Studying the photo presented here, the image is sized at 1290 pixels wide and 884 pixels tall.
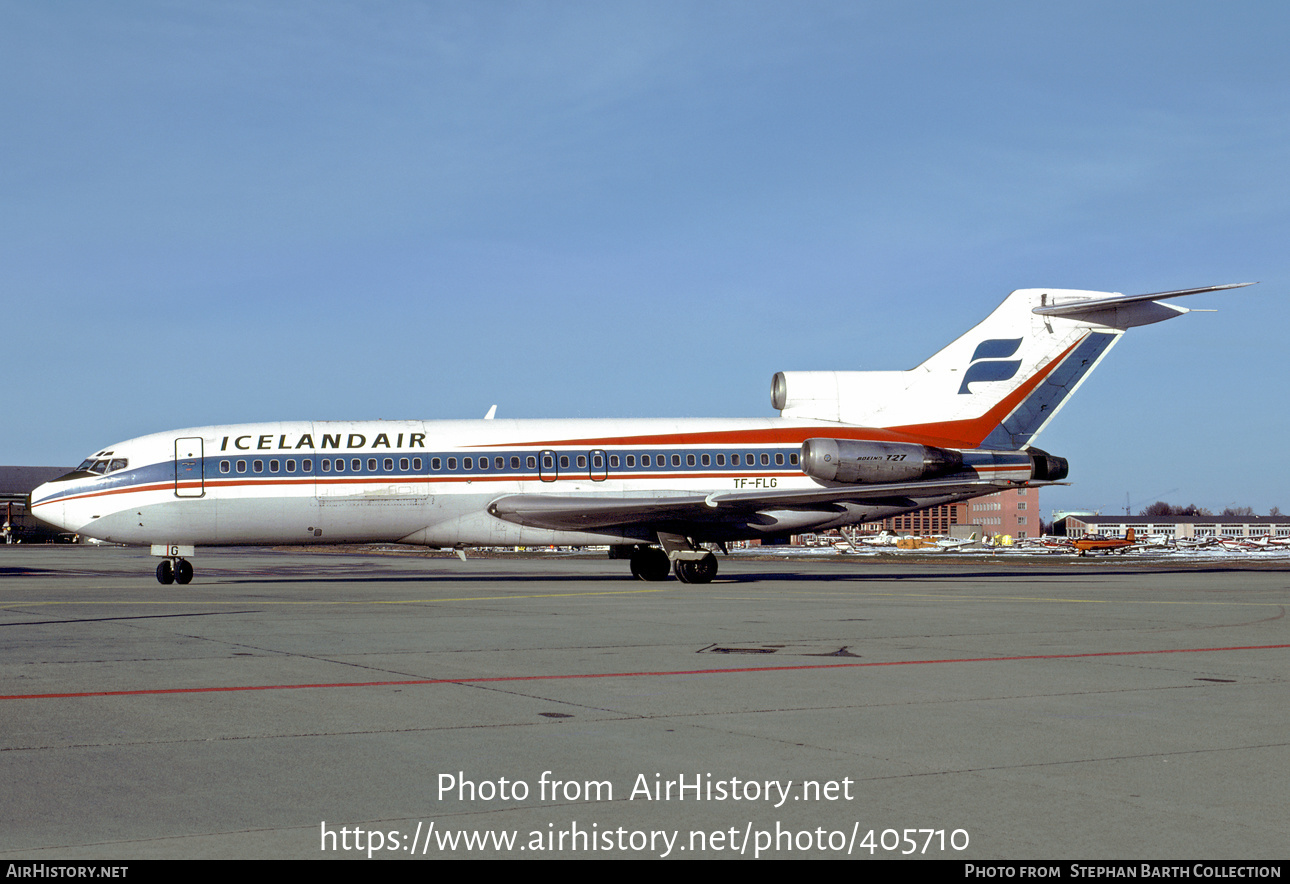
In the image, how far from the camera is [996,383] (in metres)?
31.3

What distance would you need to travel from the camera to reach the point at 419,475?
29.2 m

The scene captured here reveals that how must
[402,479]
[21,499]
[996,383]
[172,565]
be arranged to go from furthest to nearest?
[21,499]
[996,383]
[402,479]
[172,565]

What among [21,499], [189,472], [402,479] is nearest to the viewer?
[189,472]

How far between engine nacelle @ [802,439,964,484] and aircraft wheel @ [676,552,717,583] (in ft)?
11.4

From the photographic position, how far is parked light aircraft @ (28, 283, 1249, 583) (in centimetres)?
2872

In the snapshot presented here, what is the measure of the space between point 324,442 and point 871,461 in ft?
45.8

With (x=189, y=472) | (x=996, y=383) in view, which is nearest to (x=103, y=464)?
(x=189, y=472)

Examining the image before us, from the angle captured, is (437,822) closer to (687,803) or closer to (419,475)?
(687,803)

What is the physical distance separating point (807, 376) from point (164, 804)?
89.1ft

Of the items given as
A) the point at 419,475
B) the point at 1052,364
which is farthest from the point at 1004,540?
the point at 419,475

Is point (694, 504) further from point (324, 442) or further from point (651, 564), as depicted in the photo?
point (324, 442)

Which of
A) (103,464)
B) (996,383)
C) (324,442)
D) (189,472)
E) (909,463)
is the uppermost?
(996,383)

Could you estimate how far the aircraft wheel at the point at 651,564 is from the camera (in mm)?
31266

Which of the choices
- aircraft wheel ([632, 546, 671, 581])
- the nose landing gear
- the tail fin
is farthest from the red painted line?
aircraft wheel ([632, 546, 671, 581])
